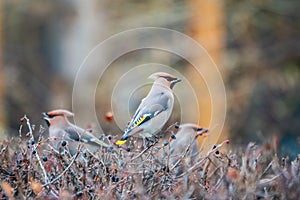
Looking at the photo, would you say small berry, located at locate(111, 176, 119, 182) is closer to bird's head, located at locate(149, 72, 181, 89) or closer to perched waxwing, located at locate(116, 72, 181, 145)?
perched waxwing, located at locate(116, 72, 181, 145)

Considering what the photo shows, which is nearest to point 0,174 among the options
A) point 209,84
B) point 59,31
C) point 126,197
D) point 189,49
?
point 126,197

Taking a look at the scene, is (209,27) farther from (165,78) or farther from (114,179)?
(114,179)

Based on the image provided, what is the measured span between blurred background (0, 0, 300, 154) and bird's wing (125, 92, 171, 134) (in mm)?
10394

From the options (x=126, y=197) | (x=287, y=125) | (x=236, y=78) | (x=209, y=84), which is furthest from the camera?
(x=236, y=78)

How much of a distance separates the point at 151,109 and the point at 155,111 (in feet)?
0.11

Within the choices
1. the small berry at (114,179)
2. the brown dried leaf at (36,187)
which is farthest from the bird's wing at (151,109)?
the brown dried leaf at (36,187)

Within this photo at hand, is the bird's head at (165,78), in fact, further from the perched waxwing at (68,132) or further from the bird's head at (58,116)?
the bird's head at (58,116)

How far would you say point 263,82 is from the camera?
1747 cm

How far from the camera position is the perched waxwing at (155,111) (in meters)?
4.93

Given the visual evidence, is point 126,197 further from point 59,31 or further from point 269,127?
point 59,31

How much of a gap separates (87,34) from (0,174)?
13385 millimetres

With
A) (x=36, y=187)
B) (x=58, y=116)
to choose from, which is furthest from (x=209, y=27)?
(x=36, y=187)

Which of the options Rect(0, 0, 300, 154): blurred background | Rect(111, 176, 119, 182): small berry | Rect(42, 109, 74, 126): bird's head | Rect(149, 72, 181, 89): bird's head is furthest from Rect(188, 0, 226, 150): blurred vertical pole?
Rect(111, 176, 119, 182): small berry

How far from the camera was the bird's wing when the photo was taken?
496 cm
